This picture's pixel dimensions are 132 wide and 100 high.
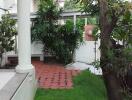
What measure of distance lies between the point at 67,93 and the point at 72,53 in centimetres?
653

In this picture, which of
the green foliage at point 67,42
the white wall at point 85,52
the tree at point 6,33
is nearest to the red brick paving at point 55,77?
the green foliage at point 67,42

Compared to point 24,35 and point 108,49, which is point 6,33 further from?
point 108,49

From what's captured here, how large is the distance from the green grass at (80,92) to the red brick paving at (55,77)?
12.7 inches

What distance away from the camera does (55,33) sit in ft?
49.5

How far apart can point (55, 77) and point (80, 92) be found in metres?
2.33

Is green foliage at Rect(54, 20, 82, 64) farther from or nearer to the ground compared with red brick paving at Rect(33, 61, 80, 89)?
farther from the ground

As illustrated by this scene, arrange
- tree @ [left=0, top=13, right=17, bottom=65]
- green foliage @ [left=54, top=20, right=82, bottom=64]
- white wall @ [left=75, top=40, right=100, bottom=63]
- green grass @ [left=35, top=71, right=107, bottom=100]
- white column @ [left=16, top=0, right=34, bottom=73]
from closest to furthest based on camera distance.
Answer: white column @ [left=16, top=0, right=34, bottom=73], green grass @ [left=35, top=71, right=107, bottom=100], tree @ [left=0, top=13, right=17, bottom=65], green foliage @ [left=54, top=20, right=82, bottom=64], white wall @ [left=75, top=40, right=100, bottom=63]

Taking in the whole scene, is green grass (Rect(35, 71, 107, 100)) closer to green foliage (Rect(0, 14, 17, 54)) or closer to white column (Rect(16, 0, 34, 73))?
white column (Rect(16, 0, 34, 73))

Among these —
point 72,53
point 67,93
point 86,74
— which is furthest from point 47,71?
point 67,93

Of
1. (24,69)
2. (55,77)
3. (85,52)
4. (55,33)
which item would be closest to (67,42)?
(55,33)

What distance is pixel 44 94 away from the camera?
867 centimetres

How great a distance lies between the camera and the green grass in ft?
27.8

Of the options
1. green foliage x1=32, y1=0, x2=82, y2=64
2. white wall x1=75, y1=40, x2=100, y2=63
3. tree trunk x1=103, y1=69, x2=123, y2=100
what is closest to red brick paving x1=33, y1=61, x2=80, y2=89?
green foliage x1=32, y1=0, x2=82, y2=64

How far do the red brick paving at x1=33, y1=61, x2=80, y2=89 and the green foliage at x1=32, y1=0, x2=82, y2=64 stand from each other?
0.92 m
